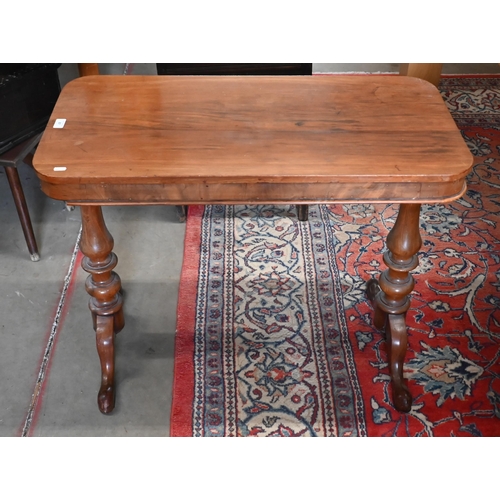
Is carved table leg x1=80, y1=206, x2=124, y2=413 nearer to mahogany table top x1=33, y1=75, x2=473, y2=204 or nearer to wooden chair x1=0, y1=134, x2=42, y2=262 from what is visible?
mahogany table top x1=33, y1=75, x2=473, y2=204

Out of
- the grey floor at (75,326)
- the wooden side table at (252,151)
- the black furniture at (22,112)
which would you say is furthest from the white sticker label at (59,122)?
the grey floor at (75,326)

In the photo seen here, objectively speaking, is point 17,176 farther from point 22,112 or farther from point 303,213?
point 303,213

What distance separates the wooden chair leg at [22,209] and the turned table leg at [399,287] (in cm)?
132

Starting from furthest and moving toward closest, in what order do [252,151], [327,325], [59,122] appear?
[327,325], [59,122], [252,151]

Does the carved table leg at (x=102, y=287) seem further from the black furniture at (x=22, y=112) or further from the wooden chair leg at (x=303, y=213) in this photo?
the wooden chair leg at (x=303, y=213)

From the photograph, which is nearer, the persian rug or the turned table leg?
the turned table leg

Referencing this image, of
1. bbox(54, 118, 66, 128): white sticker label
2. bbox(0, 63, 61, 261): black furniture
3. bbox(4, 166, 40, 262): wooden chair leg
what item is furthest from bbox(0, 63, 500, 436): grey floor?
bbox(54, 118, 66, 128): white sticker label

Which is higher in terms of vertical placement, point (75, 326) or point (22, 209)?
point (22, 209)

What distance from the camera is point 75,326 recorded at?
224 centimetres

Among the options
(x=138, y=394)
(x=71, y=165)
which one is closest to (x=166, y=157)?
(x=71, y=165)

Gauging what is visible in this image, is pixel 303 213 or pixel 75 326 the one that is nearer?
pixel 75 326

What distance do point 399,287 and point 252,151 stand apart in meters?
0.63

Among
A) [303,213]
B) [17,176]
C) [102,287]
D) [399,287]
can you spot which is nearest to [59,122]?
[102,287]

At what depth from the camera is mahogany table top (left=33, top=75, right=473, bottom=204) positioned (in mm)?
1479
